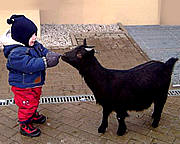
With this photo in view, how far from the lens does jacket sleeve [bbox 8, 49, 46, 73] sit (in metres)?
3.85

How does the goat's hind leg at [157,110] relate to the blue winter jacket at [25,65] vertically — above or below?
below

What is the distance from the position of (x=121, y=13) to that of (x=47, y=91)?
4.59 meters

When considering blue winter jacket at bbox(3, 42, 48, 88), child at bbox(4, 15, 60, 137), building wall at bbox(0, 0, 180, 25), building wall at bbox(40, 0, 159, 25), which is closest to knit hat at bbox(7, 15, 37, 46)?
child at bbox(4, 15, 60, 137)

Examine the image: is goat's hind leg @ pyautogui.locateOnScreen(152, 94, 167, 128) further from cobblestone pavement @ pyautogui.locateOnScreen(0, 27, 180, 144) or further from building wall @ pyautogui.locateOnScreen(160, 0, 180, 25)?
building wall @ pyautogui.locateOnScreen(160, 0, 180, 25)

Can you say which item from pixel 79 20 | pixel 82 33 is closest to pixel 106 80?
pixel 82 33

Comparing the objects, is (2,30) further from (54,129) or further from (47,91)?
(54,129)

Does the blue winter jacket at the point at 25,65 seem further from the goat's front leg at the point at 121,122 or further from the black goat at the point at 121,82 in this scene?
the goat's front leg at the point at 121,122

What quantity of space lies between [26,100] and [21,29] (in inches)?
37.3

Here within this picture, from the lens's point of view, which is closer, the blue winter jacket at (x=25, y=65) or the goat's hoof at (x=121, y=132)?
the blue winter jacket at (x=25, y=65)

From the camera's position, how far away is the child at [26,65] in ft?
12.7

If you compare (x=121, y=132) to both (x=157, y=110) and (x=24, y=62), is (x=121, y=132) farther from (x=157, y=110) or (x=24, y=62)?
Answer: (x=24, y=62)

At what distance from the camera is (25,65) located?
3.84 meters

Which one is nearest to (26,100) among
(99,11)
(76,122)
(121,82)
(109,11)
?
(76,122)

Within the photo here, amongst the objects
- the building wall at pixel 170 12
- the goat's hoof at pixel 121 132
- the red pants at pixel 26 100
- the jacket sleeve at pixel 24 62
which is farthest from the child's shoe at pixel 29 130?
the building wall at pixel 170 12
